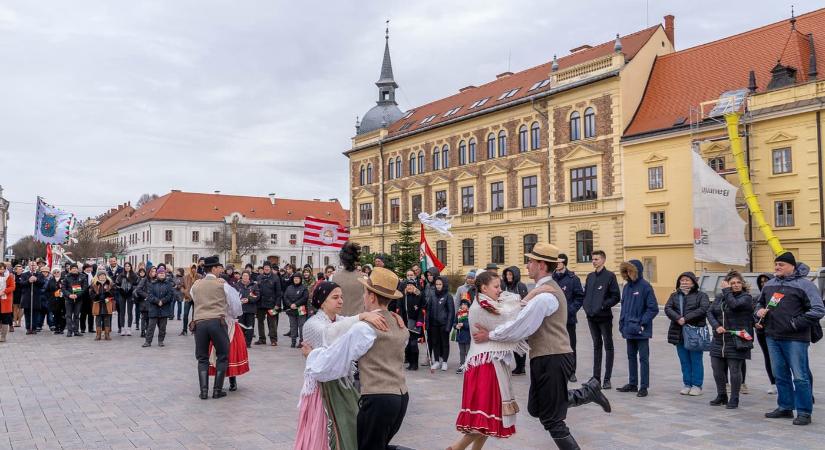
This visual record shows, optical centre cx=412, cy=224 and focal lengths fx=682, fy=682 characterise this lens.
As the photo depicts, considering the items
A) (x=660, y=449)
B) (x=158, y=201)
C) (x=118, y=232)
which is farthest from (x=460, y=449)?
(x=118, y=232)

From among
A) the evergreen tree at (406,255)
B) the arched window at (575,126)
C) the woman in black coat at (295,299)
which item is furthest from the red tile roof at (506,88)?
the woman in black coat at (295,299)

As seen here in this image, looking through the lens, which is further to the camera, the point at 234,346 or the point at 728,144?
the point at 728,144

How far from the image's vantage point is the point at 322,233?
75.4ft

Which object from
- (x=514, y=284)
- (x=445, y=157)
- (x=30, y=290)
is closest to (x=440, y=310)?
(x=514, y=284)

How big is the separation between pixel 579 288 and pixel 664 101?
27.7 m

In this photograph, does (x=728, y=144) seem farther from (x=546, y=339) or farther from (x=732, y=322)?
(x=546, y=339)

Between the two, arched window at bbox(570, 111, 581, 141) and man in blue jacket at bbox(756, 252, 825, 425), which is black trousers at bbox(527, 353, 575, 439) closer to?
man in blue jacket at bbox(756, 252, 825, 425)

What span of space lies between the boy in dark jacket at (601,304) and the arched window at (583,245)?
27.1 meters

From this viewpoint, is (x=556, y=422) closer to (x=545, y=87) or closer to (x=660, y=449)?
(x=660, y=449)

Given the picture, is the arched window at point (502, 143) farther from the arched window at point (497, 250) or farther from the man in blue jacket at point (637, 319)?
the man in blue jacket at point (637, 319)

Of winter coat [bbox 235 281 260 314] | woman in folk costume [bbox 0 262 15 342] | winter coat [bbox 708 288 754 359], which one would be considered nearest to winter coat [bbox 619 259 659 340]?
winter coat [bbox 708 288 754 359]

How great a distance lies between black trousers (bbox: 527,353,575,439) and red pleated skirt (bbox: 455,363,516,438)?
31 cm

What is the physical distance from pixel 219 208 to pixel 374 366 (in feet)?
281

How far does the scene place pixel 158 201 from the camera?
3482 inches
